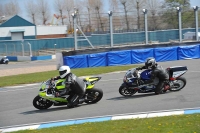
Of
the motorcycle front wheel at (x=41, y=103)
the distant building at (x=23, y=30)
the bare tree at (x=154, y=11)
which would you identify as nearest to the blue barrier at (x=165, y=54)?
the bare tree at (x=154, y=11)

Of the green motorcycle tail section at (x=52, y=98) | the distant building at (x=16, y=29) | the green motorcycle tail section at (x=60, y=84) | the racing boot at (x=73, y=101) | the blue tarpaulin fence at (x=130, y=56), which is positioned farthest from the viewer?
the distant building at (x=16, y=29)

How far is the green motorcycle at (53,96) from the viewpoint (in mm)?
12422

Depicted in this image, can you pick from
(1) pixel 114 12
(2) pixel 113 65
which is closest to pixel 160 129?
(2) pixel 113 65

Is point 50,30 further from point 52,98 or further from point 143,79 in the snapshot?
point 52,98

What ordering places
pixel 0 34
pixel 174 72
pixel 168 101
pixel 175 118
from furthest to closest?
pixel 0 34 < pixel 174 72 < pixel 168 101 < pixel 175 118

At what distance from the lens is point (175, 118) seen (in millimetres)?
8922

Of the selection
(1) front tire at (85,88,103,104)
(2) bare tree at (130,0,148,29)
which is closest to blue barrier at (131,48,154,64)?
(2) bare tree at (130,0,148,29)

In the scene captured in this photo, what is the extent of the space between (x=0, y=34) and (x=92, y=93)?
63326mm

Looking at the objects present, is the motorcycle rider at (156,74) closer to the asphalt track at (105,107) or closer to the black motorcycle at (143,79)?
the black motorcycle at (143,79)

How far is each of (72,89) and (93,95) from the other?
0.83 meters

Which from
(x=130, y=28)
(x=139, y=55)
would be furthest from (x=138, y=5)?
(x=139, y=55)

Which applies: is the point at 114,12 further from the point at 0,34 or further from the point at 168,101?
the point at 0,34

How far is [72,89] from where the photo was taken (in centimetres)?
1260

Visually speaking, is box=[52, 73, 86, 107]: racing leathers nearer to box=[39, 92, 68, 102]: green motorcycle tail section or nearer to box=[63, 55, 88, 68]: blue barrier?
box=[39, 92, 68, 102]: green motorcycle tail section
